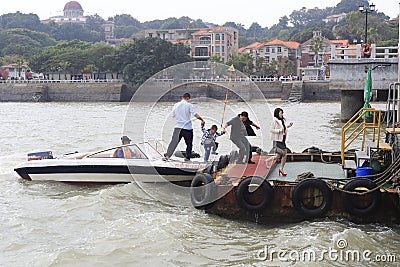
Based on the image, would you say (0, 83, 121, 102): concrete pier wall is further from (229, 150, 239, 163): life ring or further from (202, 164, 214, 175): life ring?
(202, 164, 214, 175): life ring

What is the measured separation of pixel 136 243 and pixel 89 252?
78 cm

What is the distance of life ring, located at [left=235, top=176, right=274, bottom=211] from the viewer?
9719 mm

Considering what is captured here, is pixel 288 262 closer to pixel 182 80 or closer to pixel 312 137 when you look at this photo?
pixel 182 80

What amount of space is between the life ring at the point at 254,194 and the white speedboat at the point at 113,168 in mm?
2187

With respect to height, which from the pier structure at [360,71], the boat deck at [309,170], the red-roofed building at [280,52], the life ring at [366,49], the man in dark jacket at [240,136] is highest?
the red-roofed building at [280,52]

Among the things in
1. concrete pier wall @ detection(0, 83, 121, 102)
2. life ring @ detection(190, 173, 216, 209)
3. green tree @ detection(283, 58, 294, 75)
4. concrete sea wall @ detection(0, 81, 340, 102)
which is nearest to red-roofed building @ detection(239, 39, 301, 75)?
green tree @ detection(283, 58, 294, 75)

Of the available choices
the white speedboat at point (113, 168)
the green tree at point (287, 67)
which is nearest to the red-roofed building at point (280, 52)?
the green tree at point (287, 67)

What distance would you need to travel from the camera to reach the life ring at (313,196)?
9.58 meters

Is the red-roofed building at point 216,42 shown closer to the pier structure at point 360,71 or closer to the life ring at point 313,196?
the pier structure at point 360,71

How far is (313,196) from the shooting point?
962cm

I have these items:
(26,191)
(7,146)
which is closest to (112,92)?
(7,146)

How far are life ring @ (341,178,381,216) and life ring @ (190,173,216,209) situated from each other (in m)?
2.26

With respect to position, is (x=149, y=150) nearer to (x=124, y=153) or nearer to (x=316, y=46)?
(x=124, y=153)

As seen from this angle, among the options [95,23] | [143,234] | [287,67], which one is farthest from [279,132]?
[95,23]
